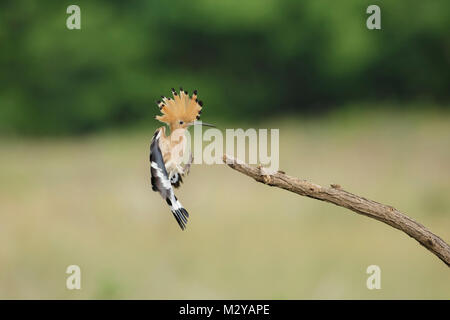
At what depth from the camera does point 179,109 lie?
140 cm

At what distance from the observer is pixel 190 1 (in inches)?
319

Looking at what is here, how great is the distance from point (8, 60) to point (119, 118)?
1561 mm

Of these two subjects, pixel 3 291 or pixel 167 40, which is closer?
pixel 3 291

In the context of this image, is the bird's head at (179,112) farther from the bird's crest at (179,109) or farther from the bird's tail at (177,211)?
the bird's tail at (177,211)

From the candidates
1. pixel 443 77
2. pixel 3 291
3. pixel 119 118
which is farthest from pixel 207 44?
pixel 3 291

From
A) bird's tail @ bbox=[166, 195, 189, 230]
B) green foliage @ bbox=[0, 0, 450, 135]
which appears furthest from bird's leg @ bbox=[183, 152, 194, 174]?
green foliage @ bbox=[0, 0, 450, 135]

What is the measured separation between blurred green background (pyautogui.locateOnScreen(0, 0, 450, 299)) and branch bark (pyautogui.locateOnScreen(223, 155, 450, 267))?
2368mm

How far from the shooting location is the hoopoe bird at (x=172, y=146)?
132 cm

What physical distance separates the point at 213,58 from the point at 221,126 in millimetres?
1378

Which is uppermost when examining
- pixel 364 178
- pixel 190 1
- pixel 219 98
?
pixel 190 1

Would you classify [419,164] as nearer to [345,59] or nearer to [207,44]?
[345,59]

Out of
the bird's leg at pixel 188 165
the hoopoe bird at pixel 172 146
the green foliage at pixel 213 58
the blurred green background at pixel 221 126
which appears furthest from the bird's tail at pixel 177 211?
the green foliage at pixel 213 58

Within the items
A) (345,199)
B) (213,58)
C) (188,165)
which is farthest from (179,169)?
(213,58)

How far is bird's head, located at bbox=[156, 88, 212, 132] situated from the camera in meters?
1.38
